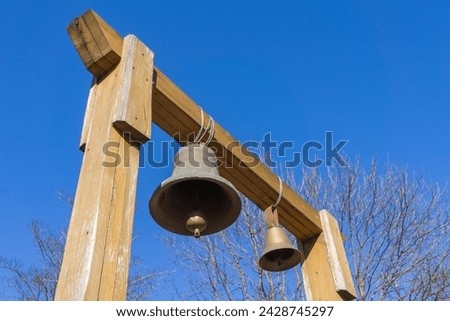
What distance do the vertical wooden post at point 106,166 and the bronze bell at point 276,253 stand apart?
1306mm

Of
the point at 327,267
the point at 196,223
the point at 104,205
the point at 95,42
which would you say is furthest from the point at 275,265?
the point at 95,42

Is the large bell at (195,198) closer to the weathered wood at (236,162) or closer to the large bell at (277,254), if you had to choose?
the weathered wood at (236,162)

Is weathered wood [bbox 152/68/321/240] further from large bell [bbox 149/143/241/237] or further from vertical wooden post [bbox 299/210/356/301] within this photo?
large bell [bbox 149/143/241/237]

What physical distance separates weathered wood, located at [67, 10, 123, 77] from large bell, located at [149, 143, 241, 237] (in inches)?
25.8

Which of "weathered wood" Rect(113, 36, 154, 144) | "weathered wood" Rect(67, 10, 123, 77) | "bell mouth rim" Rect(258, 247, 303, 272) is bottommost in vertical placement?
"bell mouth rim" Rect(258, 247, 303, 272)

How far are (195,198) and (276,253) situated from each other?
31.2 inches

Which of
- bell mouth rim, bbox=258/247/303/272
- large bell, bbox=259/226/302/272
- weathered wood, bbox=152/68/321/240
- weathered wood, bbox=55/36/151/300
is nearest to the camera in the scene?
weathered wood, bbox=55/36/151/300

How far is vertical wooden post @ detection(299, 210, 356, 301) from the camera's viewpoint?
3.39m

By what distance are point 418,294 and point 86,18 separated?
29.3 feet

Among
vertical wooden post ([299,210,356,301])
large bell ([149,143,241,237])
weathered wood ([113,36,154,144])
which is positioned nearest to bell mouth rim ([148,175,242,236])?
large bell ([149,143,241,237])

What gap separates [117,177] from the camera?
212cm

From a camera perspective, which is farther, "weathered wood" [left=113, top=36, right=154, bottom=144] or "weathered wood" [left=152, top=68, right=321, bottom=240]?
"weathered wood" [left=152, top=68, right=321, bottom=240]

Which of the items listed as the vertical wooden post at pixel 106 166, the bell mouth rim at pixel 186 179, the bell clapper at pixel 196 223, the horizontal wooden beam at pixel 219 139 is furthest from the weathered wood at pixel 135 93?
the bell clapper at pixel 196 223
